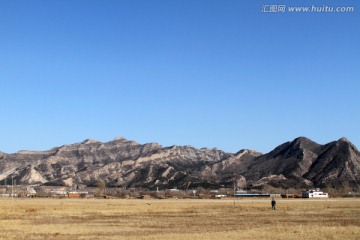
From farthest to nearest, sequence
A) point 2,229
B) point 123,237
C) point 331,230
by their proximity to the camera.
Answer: point 2,229 < point 331,230 < point 123,237

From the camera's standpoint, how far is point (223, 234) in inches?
1758

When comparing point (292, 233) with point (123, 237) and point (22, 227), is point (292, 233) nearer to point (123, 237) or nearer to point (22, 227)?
point (123, 237)

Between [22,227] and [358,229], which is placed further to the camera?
[22,227]

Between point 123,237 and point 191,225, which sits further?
point 191,225

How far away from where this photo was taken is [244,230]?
4859 cm

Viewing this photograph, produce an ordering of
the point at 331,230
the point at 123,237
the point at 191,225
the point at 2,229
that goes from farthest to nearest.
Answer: the point at 191,225 → the point at 2,229 → the point at 331,230 → the point at 123,237

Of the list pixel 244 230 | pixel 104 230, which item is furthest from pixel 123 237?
pixel 244 230

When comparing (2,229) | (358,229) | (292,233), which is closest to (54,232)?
(2,229)

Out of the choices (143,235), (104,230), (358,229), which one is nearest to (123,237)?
(143,235)

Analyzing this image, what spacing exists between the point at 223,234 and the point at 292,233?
231 inches

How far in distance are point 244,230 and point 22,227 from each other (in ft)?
72.9

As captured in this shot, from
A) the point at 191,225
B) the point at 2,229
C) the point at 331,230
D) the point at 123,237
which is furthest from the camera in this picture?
the point at 191,225

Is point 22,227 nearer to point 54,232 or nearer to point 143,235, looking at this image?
point 54,232

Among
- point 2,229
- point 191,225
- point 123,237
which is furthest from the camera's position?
point 191,225
